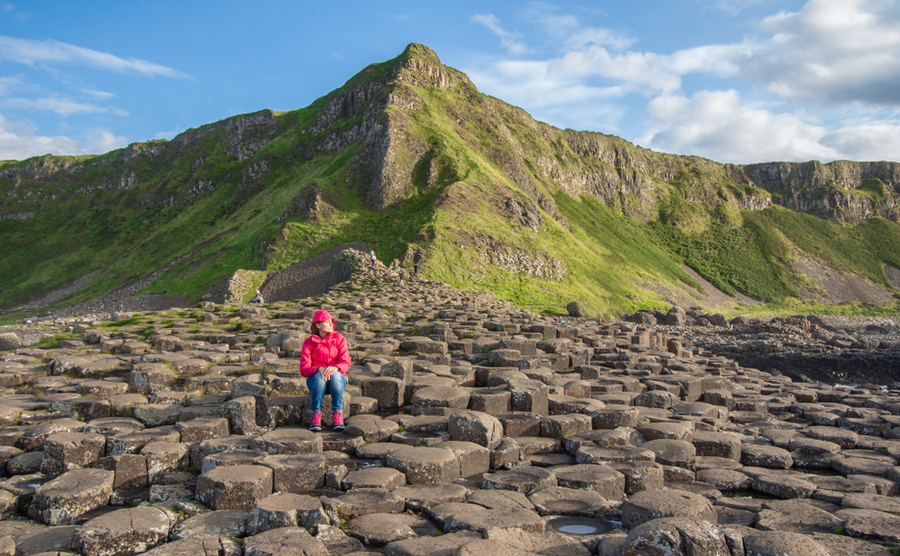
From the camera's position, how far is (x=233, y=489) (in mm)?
5723

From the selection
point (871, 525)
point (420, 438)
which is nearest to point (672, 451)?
point (871, 525)

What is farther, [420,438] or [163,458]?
[420,438]

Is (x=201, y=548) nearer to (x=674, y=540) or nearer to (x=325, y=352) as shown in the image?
(x=674, y=540)

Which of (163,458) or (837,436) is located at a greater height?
(163,458)

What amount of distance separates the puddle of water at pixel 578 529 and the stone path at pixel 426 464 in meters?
0.05

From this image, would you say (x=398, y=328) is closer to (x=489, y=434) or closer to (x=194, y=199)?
(x=489, y=434)

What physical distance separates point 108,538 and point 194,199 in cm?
12020

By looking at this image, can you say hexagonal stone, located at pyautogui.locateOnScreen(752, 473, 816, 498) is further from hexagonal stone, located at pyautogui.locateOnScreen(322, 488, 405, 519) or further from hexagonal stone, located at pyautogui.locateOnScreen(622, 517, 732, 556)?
hexagonal stone, located at pyautogui.locateOnScreen(322, 488, 405, 519)

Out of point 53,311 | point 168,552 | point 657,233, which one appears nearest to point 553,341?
point 168,552

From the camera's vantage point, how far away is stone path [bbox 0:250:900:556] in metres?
4.97

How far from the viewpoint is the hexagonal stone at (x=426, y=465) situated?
661 cm

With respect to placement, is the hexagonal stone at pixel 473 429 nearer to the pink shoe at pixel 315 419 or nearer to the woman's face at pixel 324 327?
the pink shoe at pixel 315 419

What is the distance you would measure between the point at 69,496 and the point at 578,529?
5494mm

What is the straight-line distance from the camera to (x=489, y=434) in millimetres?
7836
